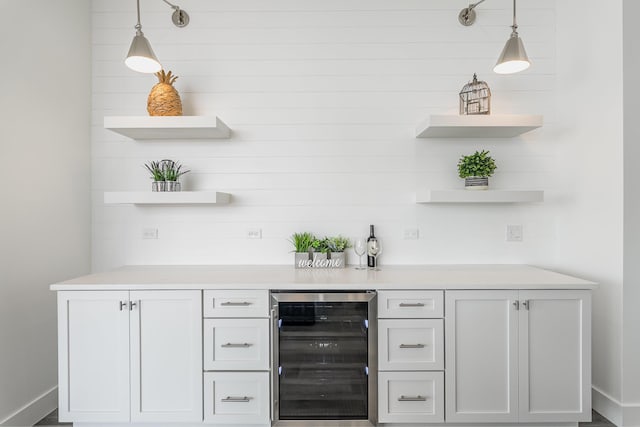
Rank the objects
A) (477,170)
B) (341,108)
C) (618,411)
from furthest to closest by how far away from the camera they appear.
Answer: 1. (341,108)
2. (477,170)
3. (618,411)

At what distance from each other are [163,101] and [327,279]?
5.45ft

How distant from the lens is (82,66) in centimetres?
269

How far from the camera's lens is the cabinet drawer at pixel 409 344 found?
2.09m

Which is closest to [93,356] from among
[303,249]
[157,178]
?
[157,178]

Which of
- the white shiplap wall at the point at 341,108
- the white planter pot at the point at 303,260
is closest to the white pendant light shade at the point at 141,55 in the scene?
the white shiplap wall at the point at 341,108

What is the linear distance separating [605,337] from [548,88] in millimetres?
1814

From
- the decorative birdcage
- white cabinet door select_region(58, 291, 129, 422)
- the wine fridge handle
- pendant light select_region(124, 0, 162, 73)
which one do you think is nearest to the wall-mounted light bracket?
the decorative birdcage

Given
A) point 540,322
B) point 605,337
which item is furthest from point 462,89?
point 605,337

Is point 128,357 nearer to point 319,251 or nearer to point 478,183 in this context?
point 319,251

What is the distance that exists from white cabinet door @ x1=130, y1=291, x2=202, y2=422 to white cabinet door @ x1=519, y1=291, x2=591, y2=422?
1.87m

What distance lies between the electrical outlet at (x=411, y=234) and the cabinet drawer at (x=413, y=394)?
1008mm

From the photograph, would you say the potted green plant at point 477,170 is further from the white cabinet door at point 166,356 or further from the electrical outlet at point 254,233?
the white cabinet door at point 166,356

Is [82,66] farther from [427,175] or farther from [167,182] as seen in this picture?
[427,175]

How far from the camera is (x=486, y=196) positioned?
2.52 meters
